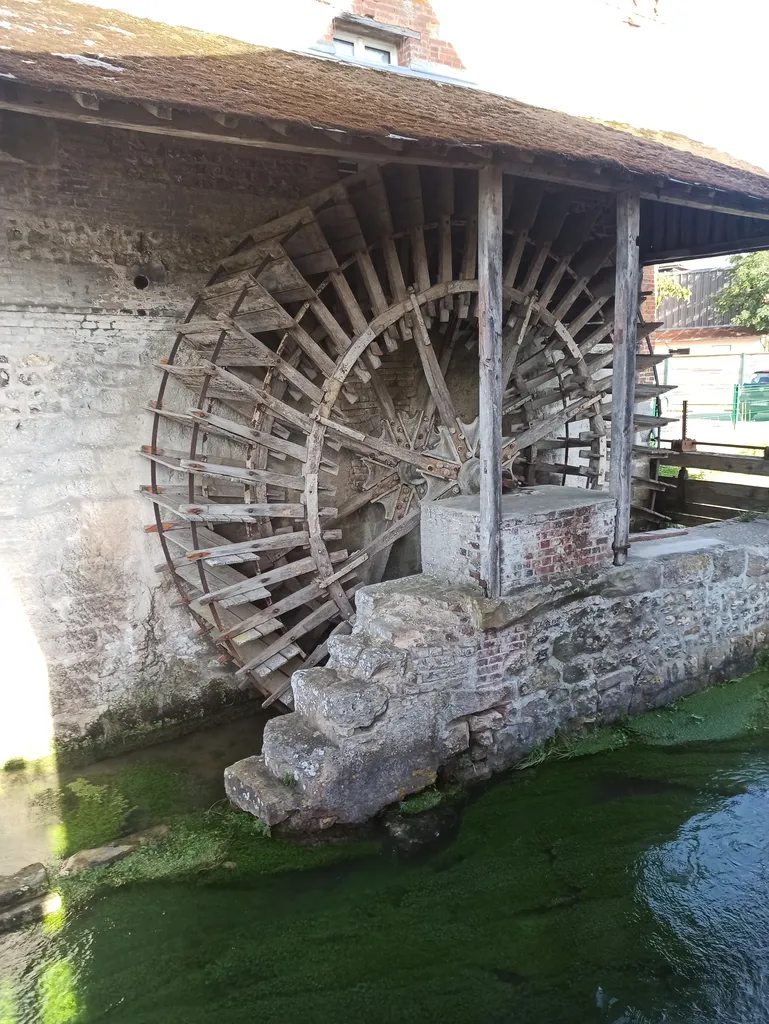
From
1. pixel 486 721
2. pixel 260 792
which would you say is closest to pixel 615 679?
pixel 486 721

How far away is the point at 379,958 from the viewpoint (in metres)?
3.20

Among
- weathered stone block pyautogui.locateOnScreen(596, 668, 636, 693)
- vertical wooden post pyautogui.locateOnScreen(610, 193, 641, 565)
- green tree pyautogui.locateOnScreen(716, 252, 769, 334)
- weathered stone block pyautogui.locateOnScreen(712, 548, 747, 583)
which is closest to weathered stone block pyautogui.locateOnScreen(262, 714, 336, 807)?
weathered stone block pyautogui.locateOnScreen(596, 668, 636, 693)

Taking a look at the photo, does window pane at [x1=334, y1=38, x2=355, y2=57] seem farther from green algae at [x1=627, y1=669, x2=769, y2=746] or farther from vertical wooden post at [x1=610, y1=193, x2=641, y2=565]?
green algae at [x1=627, y1=669, x2=769, y2=746]

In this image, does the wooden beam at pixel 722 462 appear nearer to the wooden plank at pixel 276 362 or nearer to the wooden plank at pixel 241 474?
the wooden plank at pixel 276 362

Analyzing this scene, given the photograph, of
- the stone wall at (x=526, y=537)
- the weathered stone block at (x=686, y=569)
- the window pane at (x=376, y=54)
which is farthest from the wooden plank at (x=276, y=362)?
the window pane at (x=376, y=54)

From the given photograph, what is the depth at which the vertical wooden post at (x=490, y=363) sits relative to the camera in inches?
166

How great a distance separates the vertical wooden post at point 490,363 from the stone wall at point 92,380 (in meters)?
1.76

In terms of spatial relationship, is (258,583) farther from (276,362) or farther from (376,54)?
(376,54)

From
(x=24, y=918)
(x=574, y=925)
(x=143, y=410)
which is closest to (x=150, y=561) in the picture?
(x=143, y=410)

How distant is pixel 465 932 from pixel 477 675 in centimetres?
140

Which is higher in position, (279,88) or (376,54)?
(376,54)

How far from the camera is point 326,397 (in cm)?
509

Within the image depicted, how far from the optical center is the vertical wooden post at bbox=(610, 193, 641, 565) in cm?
483

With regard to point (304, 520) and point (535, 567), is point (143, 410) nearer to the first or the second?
point (304, 520)
